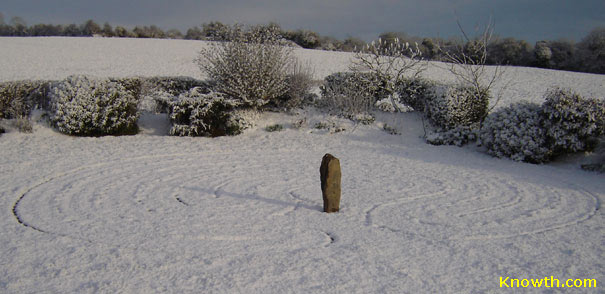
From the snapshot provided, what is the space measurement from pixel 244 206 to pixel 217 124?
5.21m

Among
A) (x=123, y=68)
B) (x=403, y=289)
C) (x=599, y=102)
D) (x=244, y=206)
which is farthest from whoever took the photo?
(x=123, y=68)

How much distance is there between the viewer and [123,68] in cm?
1878

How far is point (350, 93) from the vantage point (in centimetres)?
1126

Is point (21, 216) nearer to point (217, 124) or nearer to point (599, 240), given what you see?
point (217, 124)

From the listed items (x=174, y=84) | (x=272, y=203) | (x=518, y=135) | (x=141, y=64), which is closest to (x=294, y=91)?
(x=174, y=84)

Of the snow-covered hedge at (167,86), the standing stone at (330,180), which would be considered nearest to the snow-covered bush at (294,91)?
the snow-covered hedge at (167,86)

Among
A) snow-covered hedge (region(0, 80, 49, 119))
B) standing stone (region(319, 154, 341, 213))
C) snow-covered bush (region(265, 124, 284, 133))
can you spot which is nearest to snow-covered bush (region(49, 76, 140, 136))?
snow-covered hedge (region(0, 80, 49, 119))

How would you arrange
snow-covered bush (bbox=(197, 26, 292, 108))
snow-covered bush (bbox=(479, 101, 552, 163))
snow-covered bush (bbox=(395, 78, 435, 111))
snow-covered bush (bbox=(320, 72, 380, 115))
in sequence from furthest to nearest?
snow-covered bush (bbox=(395, 78, 435, 111))
snow-covered bush (bbox=(320, 72, 380, 115))
snow-covered bush (bbox=(197, 26, 292, 108))
snow-covered bush (bbox=(479, 101, 552, 163))

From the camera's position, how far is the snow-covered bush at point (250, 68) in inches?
418

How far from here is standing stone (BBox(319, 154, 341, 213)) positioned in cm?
514

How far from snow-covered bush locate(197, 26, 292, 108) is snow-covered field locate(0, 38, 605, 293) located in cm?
131

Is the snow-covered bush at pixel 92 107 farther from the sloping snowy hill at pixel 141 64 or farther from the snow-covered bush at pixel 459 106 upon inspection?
the snow-covered bush at pixel 459 106

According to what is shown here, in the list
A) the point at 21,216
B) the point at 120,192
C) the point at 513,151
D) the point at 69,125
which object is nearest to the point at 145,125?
the point at 69,125

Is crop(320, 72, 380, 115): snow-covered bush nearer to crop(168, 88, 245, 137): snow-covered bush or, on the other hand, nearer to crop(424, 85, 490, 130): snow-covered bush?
crop(424, 85, 490, 130): snow-covered bush
